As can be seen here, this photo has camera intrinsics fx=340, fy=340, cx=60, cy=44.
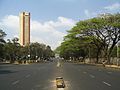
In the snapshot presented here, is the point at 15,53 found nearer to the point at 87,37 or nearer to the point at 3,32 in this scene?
the point at 3,32

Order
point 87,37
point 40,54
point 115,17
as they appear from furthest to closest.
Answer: point 40,54
point 87,37
point 115,17

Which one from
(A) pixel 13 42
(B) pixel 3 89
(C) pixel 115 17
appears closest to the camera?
(B) pixel 3 89

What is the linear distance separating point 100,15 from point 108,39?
19.1ft

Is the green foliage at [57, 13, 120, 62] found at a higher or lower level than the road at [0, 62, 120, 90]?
higher

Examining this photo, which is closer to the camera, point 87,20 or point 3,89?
point 3,89

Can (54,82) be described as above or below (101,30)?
below

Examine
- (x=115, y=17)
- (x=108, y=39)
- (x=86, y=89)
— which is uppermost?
(x=115, y=17)

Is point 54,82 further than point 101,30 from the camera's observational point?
No

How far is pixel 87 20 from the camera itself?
257 ft

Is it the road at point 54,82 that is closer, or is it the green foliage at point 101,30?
the road at point 54,82

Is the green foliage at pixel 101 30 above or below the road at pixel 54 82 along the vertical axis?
above

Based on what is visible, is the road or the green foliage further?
the green foliage

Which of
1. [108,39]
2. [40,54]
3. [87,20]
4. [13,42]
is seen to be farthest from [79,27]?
[40,54]

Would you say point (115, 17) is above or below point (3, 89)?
above
